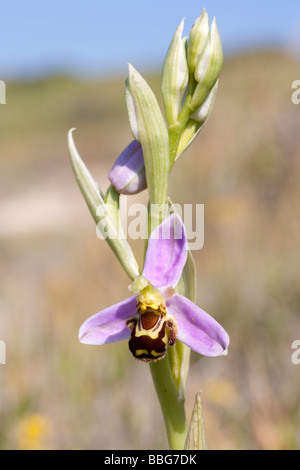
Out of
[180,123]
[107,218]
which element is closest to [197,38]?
[180,123]

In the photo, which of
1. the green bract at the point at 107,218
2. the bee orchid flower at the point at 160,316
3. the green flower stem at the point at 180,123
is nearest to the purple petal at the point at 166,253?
the bee orchid flower at the point at 160,316

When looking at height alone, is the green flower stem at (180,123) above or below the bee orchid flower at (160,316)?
above

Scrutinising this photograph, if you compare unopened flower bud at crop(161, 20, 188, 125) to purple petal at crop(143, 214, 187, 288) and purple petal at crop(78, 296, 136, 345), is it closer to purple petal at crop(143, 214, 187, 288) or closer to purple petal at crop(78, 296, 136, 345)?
purple petal at crop(143, 214, 187, 288)

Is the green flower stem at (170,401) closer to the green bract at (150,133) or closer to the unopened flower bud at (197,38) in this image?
the green bract at (150,133)

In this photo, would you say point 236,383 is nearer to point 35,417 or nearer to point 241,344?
point 241,344

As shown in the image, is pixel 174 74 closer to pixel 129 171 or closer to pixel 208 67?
pixel 208 67

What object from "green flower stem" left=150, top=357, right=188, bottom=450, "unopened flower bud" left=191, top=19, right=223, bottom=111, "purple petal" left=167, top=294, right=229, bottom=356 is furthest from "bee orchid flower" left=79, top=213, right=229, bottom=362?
"unopened flower bud" left=191, top=19, right=223, bottom=111

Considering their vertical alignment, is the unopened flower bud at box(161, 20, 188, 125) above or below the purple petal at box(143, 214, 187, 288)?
above
